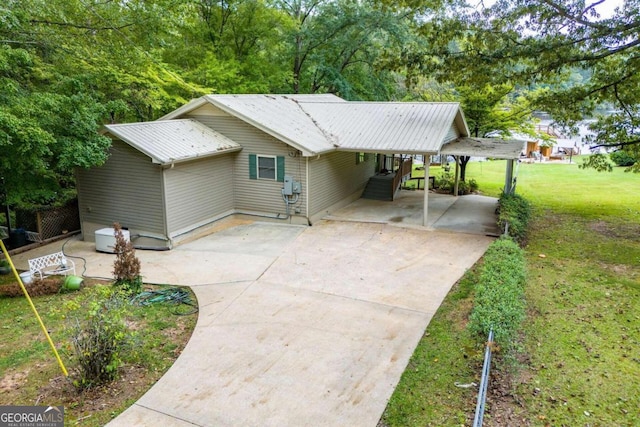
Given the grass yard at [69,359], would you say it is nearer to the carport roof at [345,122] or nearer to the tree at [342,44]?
the carport roof at [345,122]

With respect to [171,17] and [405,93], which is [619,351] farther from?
[405,93]

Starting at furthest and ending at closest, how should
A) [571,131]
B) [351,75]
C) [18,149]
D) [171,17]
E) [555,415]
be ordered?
[351,75] < [571,131] < [171,17] < [18,149] < [555,415]

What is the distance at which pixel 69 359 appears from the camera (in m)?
6.32

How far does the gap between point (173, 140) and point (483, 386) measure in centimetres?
1079

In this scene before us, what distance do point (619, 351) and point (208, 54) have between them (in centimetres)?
2122

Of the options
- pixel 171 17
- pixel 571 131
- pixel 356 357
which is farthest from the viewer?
→ pixel 571 131

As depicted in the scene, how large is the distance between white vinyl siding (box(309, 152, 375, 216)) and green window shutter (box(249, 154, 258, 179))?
6.23ft

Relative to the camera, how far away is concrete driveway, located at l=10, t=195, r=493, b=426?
555 cm

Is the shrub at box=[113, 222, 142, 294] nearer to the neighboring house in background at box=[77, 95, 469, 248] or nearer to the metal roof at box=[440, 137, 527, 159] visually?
the neighboring house in background at box=[77, 95, 469, 248]

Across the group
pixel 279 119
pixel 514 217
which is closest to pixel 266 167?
pixel 279 119

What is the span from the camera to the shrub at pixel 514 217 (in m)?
12.2

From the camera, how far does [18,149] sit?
9070mm

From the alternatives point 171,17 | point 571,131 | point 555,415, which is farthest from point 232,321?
point 571,131

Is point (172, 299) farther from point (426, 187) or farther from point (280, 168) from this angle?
point (426, 187)
